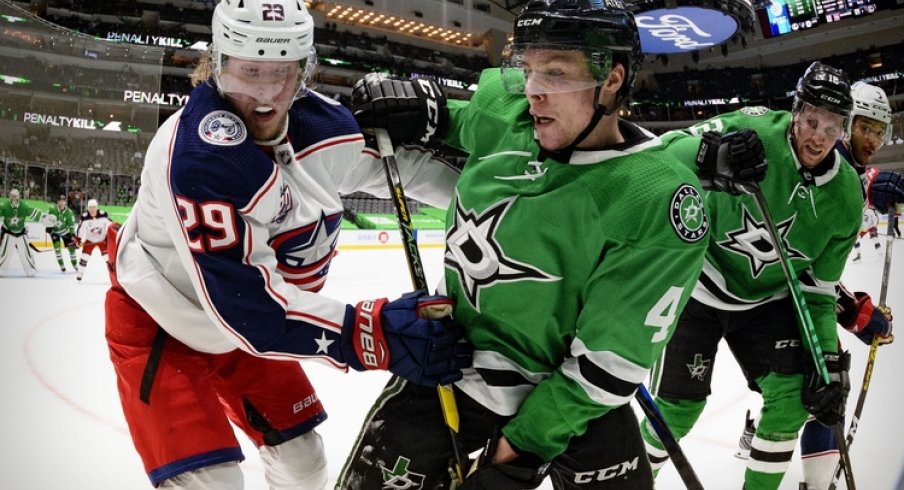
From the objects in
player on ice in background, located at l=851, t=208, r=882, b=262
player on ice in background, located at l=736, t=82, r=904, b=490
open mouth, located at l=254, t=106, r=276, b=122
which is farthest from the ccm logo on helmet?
player on ice in background, located at l=851, t=208, r=882, b=262

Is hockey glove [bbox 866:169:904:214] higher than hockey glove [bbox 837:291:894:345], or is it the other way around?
hockey glove [bbox 866:169:904:214]

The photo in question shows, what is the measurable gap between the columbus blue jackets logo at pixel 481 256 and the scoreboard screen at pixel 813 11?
19.5 meters

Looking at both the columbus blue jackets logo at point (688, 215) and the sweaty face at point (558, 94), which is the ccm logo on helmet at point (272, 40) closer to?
the sweaty face at point (558, 94)

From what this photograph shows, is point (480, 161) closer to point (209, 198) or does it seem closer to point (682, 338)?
point (209, 198)

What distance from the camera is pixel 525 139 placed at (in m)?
1.34

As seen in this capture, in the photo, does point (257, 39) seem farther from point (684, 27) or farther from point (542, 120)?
point (684, 27)

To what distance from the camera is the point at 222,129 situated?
1.32 meters

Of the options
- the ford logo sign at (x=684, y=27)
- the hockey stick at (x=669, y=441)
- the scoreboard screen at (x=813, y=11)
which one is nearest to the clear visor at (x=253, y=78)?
the hockey stick at (x=669, y=441)

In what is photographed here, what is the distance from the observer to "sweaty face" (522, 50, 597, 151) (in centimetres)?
123

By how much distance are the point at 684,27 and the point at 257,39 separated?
41.5 feet

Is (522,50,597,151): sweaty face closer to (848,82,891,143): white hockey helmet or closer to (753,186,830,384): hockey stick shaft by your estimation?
(753,186,830,384): hockey stick shaft

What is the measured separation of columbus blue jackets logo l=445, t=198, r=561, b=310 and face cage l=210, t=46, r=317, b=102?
1.43 ft

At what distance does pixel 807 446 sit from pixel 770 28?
64.4 ft

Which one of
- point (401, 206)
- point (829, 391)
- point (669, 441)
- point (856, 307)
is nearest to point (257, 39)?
point (401, 206)
